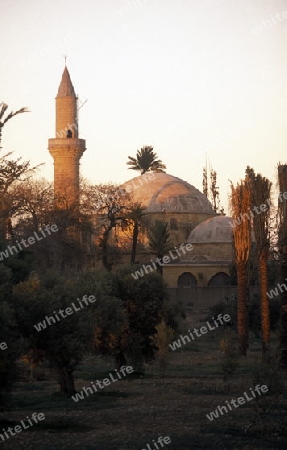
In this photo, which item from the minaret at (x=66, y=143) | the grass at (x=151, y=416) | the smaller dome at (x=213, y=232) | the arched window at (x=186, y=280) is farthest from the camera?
the smaller dome at (x=213, y=232)

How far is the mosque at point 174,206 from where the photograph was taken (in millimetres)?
64750

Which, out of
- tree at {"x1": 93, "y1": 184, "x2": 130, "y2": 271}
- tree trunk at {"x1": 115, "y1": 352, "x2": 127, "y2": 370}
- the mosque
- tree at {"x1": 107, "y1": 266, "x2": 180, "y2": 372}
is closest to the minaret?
the mosque

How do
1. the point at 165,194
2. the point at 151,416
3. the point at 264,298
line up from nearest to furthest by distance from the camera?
the point at 151,416
the point at 264,298
the point at 165,194

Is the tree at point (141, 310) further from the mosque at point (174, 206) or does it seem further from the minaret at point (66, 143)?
the minaret at point (66, 143)

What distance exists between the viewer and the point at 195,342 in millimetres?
39219

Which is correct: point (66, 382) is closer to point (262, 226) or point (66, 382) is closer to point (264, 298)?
point (262, 226)

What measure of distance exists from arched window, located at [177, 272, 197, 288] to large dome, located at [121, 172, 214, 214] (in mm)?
10261

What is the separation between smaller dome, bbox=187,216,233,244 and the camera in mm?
70375

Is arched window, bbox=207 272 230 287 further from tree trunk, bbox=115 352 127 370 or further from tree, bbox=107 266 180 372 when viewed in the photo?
tree trunk, bbox=115 352 127 370

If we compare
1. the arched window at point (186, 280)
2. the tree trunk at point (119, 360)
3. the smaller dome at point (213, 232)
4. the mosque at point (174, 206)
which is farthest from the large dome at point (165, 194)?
the tree trunk at point (119, 360)

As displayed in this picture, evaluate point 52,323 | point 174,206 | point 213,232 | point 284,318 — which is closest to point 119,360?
point 284,318

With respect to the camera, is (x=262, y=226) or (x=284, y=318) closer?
(x=284, y=318)

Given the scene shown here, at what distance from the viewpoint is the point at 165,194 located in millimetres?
78188

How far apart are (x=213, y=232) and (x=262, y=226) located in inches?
1715
